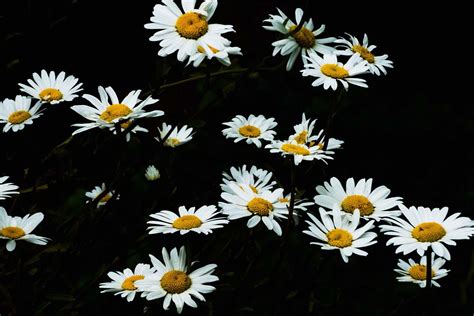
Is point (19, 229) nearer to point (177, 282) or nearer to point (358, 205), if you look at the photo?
point (177, 282)

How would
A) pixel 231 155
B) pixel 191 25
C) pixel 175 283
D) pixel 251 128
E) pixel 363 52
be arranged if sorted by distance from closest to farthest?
pixel 175 283 → pixel 191 25 → pixel 363 52 → pixel 251 128 → pixel 231 155

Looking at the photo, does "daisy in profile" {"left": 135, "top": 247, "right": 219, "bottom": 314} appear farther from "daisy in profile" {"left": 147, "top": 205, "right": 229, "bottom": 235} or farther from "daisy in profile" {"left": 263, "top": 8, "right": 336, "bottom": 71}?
"daisy in profile" {"left": 263, "top": 8, "right": 336, "bottom": 71}

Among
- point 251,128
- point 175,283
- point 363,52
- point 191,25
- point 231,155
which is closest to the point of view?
point 175,283

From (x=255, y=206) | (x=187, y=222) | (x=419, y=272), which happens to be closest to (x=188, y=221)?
Result: (x=187, y=222)

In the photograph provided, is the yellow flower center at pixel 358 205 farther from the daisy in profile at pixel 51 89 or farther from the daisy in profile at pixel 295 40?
the daisy in profile at pixel 51 89

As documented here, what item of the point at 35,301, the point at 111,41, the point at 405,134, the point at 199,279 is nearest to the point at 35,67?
the point at 111,41

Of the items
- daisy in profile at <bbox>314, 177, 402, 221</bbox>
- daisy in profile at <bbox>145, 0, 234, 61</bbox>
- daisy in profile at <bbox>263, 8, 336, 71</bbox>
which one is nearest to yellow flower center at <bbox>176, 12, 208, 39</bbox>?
daisy in profile at <bbox>145, 0, 234, 61</bbox>

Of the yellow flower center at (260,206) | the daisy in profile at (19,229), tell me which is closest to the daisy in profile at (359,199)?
the yellow flower center at (260,206)

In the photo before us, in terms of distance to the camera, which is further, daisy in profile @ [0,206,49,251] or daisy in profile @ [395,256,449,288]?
daisy in profile @ [395,256,449,288]
